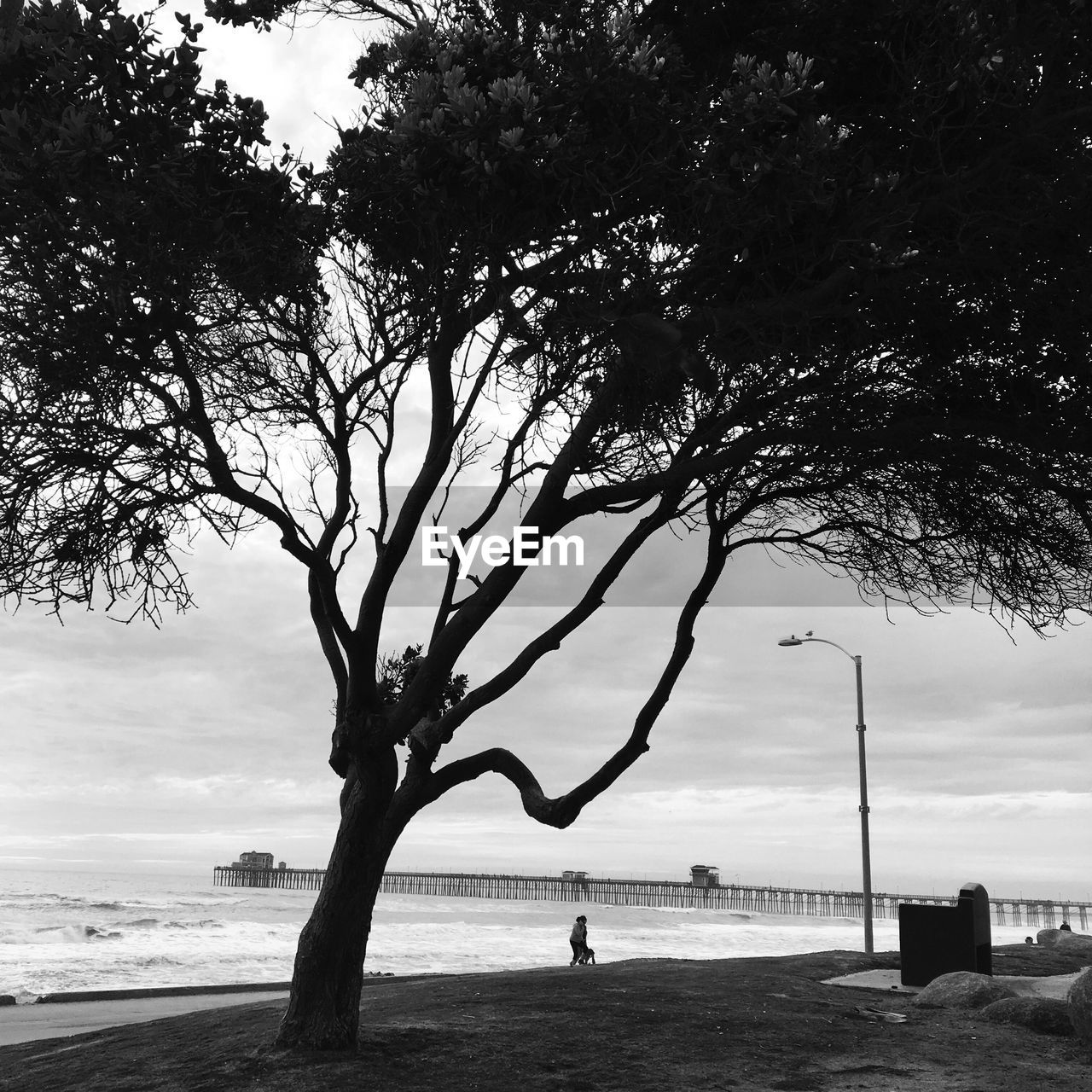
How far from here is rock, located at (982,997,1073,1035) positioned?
1061 cm

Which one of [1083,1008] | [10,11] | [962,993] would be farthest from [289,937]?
[10,11]

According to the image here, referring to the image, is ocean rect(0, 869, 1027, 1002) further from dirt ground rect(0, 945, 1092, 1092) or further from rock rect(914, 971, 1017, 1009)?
rock rect(914, 971, 1017, 1009)

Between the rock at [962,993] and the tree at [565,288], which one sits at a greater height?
the tree at [565,288]

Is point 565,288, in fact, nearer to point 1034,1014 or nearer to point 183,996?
point 1034,1014

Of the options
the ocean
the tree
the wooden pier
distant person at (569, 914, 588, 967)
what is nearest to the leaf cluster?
the tree

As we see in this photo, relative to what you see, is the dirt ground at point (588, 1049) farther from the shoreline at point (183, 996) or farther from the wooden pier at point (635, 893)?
the wooden pier at point (635, 893)

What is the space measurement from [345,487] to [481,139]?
14.3ft

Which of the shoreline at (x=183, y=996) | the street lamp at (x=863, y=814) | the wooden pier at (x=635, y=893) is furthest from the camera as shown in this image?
the wooden pier at (x=635, y=893)

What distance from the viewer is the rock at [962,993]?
12.0 meters

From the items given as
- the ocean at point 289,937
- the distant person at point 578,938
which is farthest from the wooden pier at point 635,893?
the distant person at point 578,938

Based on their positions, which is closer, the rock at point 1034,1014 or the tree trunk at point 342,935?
the tree trunk at point 342,935

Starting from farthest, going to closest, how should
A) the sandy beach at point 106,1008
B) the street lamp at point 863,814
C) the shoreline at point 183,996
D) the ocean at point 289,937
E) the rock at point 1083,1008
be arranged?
the ocean at point 289,937
the street lamp at point 863,814
the sandy beach at point 106,1008
the shoreline at point 183,996
the rock at point 1083,1008

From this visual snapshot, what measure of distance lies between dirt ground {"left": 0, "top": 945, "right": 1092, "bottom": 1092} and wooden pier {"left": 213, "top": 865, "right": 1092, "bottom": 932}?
79137 millimetres

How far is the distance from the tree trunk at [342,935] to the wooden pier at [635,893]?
270 ft
